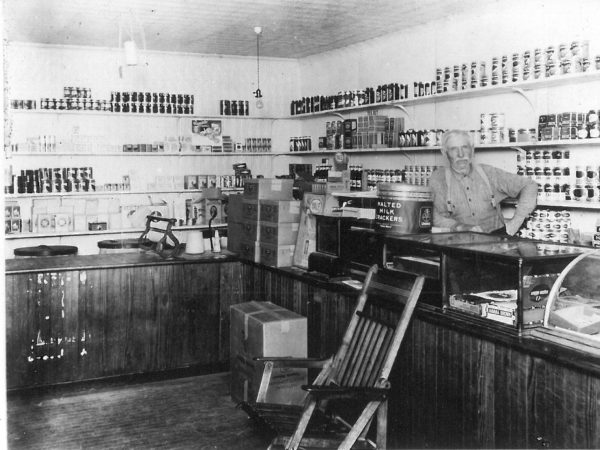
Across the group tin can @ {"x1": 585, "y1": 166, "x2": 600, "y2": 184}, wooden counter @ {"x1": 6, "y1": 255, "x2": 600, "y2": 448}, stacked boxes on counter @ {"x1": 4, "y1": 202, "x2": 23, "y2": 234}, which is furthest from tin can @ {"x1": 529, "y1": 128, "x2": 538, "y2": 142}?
stacked boxes on counter @ {"x1": 4, "y1": 202, "x2": 23, "y2": 234}

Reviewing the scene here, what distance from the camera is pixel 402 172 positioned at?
625cm

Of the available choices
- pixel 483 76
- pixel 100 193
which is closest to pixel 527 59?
pixel 483 76

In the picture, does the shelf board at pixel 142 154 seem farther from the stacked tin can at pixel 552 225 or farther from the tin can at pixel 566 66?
the tin can at pixel 566 66

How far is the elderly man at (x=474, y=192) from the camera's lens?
4656mm

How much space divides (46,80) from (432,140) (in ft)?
14.5

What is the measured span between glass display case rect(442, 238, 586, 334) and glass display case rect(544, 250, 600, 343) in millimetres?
69

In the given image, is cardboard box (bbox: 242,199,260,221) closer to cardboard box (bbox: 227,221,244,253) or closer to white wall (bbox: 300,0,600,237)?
cardboard box (bbox: 227,221,244,253)

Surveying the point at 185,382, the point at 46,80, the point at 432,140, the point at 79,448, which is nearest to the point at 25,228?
the point at 46,80

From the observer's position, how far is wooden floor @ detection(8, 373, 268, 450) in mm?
3846

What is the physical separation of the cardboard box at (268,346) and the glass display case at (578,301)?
5.47ft

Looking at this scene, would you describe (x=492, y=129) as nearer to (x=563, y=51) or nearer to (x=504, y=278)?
(x=563, y=51)

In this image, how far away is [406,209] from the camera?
3600mm

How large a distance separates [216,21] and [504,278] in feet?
13.5

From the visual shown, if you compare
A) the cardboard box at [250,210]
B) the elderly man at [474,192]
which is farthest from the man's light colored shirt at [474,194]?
the cardboard box at [250,210]
